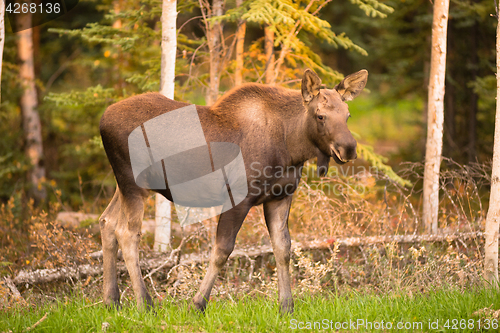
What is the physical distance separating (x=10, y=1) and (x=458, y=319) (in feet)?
41.3

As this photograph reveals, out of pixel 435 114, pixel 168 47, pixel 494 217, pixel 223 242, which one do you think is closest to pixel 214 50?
pixel 168 47

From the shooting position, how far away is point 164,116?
16.0ft

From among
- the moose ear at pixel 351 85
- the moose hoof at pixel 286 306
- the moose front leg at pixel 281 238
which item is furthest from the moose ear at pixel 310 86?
the moose hoof at pixel 286 306

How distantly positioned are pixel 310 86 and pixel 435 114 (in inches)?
171

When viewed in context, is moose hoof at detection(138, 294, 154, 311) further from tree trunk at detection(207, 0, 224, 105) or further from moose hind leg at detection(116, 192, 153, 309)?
tree trunk at detection(207, 0, 224, 105)

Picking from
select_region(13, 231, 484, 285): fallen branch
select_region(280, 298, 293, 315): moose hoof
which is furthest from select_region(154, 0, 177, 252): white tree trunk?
select_region(280, 298, 293, 315): moose hoof

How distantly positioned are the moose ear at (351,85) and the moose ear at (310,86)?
1.00ft

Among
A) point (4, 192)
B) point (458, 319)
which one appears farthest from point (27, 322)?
point (4, 192)

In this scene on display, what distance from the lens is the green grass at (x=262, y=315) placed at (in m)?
4.51

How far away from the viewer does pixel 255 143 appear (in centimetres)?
466

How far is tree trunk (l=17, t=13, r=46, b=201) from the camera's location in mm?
12742

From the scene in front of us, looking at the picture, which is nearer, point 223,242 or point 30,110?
point 223,242

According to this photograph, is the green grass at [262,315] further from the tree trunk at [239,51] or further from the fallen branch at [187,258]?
the tree trunk at [239,51]

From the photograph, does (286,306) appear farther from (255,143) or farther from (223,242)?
(255,143)
